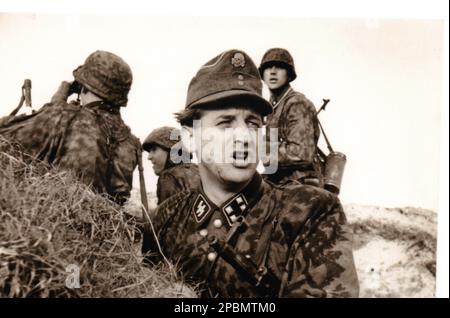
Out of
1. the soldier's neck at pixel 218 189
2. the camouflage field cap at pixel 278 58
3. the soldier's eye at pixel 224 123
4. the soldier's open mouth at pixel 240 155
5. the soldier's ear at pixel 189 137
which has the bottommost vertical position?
the soldier's neck at pixel 218 189

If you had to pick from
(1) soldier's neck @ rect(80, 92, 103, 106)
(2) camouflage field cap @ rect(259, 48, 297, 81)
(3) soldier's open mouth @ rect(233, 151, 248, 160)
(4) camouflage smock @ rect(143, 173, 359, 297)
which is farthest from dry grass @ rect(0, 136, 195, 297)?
(2) camouflage field cap @ rect(259, 48, 297, 81)

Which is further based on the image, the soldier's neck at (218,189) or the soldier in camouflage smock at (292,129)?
the soldier in camouflage smock at (292,129)

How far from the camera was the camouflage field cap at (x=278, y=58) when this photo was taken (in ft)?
11.1

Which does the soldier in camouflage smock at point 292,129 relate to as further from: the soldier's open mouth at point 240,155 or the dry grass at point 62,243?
the dry grass at point 62,243

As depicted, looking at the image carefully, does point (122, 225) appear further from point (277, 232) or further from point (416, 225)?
point (416, 225)

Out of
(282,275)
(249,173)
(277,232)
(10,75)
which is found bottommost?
(282,275)

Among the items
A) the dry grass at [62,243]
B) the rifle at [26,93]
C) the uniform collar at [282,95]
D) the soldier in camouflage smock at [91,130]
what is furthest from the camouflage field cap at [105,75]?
the uniform collar at [282,95]

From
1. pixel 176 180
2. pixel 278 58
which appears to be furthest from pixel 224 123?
pixel 278 58

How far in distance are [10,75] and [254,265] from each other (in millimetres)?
1875

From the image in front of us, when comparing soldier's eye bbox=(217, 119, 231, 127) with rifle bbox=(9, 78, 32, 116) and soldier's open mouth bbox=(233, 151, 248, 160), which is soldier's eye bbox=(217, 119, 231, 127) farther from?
rifle bbox=(9, 78, 32, 116)

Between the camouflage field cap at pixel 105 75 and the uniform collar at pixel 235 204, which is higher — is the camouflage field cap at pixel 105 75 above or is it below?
above

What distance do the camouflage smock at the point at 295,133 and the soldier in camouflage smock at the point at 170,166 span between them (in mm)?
547

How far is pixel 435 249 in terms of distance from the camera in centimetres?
334

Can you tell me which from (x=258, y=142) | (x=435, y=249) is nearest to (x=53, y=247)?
(x=258, y=142)
